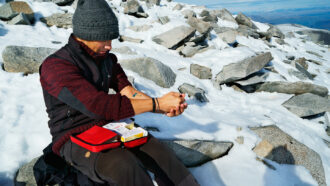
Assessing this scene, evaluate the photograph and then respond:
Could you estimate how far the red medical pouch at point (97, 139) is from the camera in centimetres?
209

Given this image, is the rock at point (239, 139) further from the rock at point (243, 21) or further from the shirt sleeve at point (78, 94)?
the rock at point (243, 21)

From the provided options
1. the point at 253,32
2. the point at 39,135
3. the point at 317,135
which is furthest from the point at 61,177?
the point at 253,32

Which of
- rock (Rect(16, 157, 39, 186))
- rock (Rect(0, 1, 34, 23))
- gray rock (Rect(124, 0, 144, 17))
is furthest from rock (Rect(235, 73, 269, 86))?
rock (Rect(0, 1, 34, 23))

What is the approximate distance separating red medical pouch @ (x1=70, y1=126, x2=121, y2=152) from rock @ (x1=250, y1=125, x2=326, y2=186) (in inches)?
120

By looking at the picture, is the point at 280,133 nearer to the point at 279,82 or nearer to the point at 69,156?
the point at 279,82

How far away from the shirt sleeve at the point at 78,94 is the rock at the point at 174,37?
25.2ft

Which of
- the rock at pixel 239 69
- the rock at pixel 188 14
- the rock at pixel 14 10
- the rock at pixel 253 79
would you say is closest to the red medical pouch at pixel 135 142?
the rock at pixel 239 69

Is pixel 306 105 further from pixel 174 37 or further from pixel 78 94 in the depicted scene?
pixel 78 94

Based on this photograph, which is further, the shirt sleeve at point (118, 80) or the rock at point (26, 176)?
the shirt sleeve at point (118, 80)

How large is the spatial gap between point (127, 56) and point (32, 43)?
10.0 ft

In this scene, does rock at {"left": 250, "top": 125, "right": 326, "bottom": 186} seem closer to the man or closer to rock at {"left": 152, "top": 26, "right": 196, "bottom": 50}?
the man

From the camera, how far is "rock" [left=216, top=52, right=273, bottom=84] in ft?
24.0

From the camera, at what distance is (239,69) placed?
7.38 meters

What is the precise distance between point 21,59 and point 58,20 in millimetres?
5298
